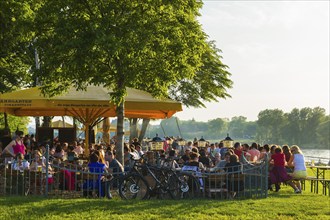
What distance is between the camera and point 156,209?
12000 millimetres

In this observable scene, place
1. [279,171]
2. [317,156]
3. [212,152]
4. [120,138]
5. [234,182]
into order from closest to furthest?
[234,182], [120,138], [279,171], [212,152], [317,156]

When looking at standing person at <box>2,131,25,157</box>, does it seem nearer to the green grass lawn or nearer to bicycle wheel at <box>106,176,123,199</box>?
the green grass lawn

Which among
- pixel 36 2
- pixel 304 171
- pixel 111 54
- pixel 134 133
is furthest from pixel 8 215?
pixel 134 133

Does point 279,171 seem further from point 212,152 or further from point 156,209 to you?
point 212,152

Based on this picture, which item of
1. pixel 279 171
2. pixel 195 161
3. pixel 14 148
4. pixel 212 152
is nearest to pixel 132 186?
pixel 195 161

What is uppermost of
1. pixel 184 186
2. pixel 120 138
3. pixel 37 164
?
pixel 120 138

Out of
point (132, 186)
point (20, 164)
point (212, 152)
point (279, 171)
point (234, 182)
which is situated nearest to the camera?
point (132, 186)

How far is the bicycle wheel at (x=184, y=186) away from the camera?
544 inches

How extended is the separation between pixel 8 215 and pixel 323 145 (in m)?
172

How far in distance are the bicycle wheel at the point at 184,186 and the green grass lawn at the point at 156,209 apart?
0.65m

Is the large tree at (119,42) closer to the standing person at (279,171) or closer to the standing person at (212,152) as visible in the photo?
the standing person at (279,171)

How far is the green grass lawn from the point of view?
11.3 metres

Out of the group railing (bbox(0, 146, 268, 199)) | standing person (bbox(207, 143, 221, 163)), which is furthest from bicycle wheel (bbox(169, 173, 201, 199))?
standing person (bbox(207, 143, 221, 163))

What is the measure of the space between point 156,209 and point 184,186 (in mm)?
2108
